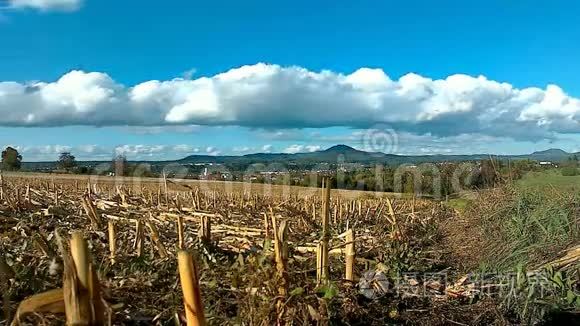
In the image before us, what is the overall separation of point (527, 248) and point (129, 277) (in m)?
5.90

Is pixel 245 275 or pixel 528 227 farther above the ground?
pixel 245 275

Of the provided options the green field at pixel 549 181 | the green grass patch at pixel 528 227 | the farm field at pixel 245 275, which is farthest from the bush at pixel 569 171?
the farm field at pixel 245 275

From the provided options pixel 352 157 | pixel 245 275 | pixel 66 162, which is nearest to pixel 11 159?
pixel 66 162

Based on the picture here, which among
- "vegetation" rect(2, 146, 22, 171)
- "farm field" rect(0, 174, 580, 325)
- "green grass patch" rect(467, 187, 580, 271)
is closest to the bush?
"green grass patch" rect(467, 187, 580, 271)

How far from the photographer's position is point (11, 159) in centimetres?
5206

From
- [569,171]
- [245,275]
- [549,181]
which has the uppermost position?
[569,171]

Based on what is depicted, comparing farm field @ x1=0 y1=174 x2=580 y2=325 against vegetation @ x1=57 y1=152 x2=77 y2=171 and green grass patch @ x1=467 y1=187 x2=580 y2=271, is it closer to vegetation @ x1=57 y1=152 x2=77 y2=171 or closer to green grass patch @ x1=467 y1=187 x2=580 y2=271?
green grass patch @ x1=467 y1=187 x2=580 y2=271

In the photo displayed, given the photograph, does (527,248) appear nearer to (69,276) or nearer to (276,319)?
(276,319)

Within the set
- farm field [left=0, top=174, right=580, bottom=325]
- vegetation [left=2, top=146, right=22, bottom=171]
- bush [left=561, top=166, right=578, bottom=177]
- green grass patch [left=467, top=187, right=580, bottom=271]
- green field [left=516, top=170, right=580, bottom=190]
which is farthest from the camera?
vegetation [left=2, top=146, right=22, bottom=171]

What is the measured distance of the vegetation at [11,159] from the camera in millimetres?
50438

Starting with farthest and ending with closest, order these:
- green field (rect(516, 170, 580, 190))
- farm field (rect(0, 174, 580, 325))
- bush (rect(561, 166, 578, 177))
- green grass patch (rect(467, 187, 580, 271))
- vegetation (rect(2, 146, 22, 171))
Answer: vegetation (rect(2, 146, 22, 171)), bush (rect(561, 166, 578, 177)), green field (rect(516, 170, 580, 190)), green grass patch (rect(467, 187, 580, 271)), farm field (rect(0, 174, 580, 325))

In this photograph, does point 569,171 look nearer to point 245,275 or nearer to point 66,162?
point 245,275

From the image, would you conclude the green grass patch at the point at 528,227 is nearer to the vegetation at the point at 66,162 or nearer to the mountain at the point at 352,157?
the mountain at the point at 352,157

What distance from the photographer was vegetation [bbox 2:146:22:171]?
50438 millimetres
